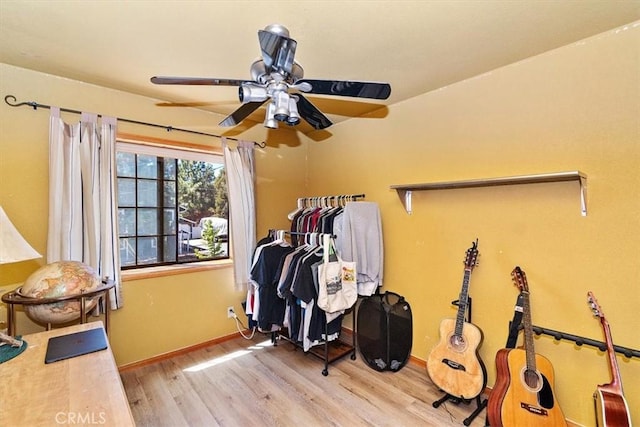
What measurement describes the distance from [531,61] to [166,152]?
10.4 ft

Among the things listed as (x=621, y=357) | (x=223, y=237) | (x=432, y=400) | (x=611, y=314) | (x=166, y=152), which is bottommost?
(x=432, y=400)

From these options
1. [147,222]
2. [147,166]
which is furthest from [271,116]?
[147,222]

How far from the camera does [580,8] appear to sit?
1533mm

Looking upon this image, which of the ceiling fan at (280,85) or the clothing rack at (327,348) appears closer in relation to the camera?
the ceiling fan at (280,85)

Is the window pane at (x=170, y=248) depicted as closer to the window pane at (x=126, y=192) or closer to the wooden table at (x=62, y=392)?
the window pane at (x=126, y=192)

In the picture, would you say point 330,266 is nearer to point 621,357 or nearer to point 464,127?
point 464,127

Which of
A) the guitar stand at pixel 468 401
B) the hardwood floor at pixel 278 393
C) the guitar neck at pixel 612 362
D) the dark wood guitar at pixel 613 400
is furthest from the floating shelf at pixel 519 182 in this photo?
the hardwood floor at pixel 278 393

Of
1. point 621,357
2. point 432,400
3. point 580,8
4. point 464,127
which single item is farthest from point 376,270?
point 580,8

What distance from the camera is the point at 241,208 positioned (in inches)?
126

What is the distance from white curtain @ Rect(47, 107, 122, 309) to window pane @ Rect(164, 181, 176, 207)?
1.77ft

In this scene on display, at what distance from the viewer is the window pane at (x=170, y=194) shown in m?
3.02

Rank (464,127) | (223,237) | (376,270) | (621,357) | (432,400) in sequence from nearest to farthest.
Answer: (621,357) < (432,400) < (464,127) < (376,270) < (223,237)

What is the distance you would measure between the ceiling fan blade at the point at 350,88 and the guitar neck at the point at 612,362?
183cm

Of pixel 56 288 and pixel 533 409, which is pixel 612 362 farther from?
pixel 56 288
